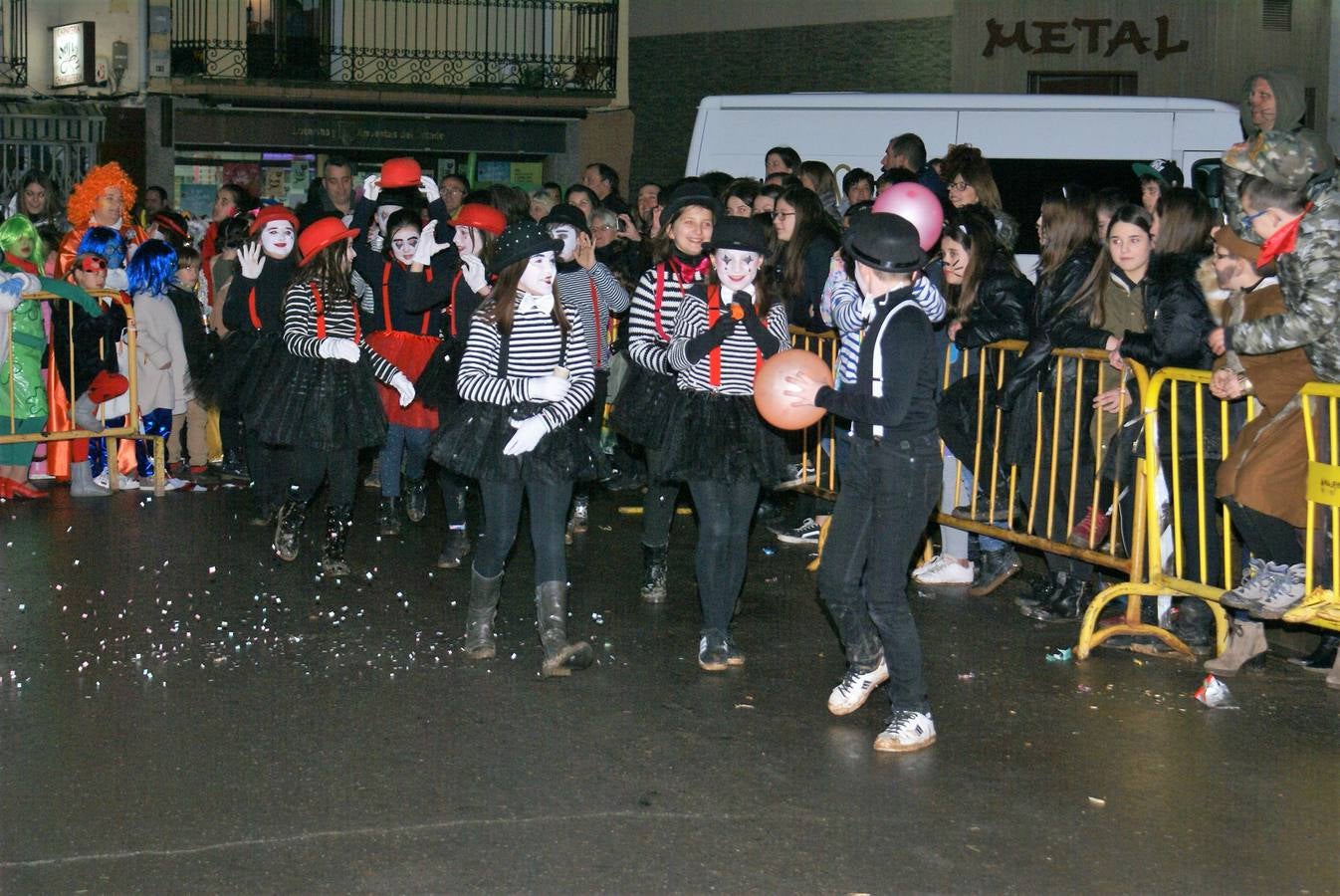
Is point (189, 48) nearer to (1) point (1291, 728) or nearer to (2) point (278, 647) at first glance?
(2) point (278, 647)

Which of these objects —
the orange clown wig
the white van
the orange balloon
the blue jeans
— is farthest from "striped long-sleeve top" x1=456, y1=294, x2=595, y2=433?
the white van

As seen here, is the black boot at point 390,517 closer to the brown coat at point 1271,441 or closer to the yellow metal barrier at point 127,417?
the yellow metal barrier at point 127,417

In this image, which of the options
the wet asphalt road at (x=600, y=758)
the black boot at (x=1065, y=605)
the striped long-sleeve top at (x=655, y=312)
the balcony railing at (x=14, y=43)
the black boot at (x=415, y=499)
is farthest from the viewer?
the balcony railing at (x=14, y=43)

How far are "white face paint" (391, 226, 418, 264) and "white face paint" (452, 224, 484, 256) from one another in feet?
2.25

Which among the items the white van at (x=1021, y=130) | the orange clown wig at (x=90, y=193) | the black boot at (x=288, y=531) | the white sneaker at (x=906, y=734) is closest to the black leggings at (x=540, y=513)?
the white sneaker at (x=906, y=734)

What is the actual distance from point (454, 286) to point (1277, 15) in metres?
21.0

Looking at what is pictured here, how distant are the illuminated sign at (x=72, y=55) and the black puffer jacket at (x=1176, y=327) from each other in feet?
74.9

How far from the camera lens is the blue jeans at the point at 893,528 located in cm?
636

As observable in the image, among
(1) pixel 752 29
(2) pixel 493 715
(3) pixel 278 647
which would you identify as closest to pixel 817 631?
(2) pixel 493 715

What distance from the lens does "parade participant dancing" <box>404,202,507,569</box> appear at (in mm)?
9211

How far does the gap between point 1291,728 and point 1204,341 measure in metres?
2.04

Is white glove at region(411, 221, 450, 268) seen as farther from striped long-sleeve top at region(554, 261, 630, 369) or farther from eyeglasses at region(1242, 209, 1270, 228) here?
eyeglasses at region(1242, 209, 1270, 228)

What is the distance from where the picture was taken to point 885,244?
626cm

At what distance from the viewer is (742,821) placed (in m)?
5.59
